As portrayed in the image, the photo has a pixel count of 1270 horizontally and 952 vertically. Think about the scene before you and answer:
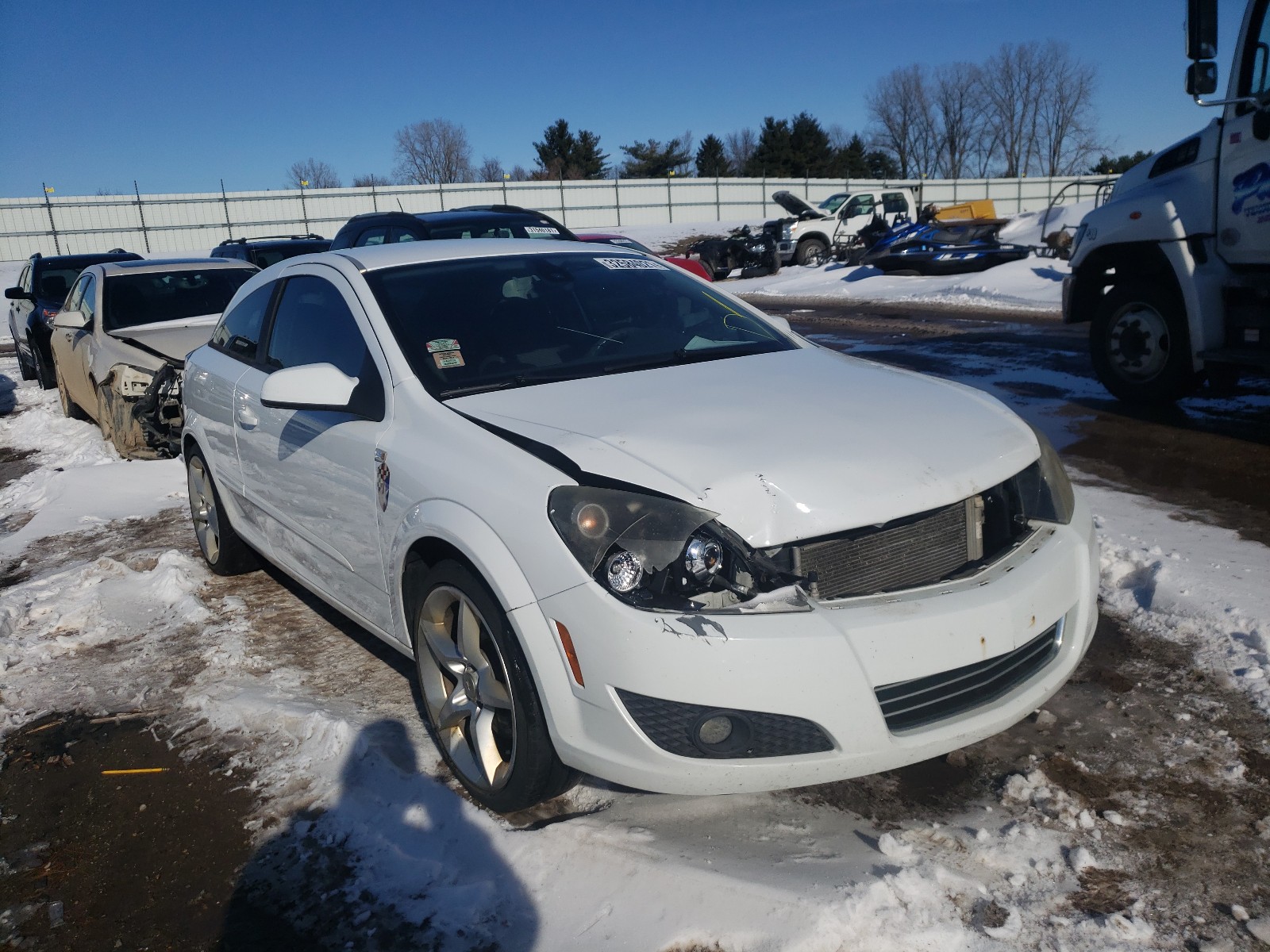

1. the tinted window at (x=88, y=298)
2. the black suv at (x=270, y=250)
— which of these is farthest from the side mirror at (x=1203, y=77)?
the black suv at (x=270, y=250)

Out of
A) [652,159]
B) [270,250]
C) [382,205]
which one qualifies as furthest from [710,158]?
[270,250]

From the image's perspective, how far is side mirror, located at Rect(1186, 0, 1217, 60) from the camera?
5328 mm

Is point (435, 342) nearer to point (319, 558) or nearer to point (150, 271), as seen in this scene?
point (319, 558)

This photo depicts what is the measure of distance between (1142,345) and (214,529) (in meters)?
6.44

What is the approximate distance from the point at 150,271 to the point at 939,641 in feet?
29.3

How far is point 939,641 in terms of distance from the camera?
235 cm

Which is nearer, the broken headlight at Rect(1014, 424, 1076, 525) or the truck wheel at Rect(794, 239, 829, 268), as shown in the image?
the broken headlight at Rect(1014, 424, 1076, 525)

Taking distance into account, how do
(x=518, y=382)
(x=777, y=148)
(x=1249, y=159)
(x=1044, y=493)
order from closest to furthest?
(x=1044, y=493), (x=518, y=382), (x=1249, y=159), (x=777, y=148)

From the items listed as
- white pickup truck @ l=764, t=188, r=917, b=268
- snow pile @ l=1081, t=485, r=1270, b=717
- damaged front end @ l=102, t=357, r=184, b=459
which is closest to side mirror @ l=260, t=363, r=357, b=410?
snow pile @ l=1081, t=485, r=1270, b=717

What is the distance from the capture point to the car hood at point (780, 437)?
2398 mm

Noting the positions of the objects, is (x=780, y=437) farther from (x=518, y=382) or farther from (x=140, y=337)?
(x=140, y=337)

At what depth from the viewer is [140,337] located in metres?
8.34

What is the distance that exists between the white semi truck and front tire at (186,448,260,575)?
19.2ft

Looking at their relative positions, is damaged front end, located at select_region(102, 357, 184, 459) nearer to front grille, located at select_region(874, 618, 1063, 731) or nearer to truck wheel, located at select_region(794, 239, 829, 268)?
front grille, located at select_region(874, 618, 1063, 731)
